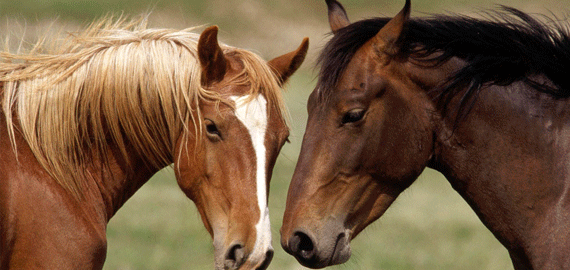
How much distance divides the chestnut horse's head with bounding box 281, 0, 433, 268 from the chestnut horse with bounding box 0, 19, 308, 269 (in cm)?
33

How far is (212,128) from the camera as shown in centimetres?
397

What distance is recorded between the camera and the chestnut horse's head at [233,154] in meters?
3.82

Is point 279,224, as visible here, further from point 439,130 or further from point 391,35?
point 391,35

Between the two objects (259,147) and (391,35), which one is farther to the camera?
(259,147)

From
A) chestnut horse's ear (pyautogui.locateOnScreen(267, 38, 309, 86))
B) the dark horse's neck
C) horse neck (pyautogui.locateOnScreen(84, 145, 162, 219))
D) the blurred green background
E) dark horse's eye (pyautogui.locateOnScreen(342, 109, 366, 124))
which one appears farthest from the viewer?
the blurred green background

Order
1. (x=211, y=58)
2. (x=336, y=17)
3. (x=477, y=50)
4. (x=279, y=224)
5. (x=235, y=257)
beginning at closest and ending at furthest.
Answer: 1. (x=477, y=50)
2. (x=235, y=257)
3. (x=211, y=58)
4. (x=336, y=17)
5. (x=279, y=224)

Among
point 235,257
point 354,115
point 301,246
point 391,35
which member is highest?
point 391,35

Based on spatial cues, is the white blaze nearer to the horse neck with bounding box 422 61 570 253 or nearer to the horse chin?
the horse chin

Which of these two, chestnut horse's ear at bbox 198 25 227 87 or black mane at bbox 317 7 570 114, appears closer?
black mane at bbox 317 7 570 114

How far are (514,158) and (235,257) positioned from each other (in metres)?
1.54

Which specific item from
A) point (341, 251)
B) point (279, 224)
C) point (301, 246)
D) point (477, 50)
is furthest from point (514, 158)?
point (279, 224)

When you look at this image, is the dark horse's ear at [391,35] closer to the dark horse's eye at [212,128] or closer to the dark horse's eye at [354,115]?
the dark horse's eye at [354,115]

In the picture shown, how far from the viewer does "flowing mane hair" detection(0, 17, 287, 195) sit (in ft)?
12.8

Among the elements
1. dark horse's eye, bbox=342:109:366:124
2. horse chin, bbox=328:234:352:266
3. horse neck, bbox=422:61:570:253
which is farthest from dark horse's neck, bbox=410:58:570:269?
horse chin, bbox=328:234:352:266
